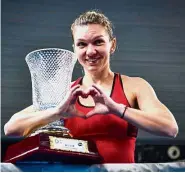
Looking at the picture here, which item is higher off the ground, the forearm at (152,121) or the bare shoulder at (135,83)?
the bare shoulder at (135,83)

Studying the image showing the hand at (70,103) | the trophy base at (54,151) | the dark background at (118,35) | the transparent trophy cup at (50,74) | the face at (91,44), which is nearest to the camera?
the trophy base at (54,151)

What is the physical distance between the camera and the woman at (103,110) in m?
0.97

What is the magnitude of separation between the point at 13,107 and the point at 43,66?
2387mm

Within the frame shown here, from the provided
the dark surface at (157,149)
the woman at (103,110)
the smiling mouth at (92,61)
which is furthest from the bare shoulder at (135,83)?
the dark surface at (157,149)

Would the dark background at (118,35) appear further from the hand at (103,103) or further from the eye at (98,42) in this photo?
the hand at (103,103)

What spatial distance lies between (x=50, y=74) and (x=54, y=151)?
13.0 inches

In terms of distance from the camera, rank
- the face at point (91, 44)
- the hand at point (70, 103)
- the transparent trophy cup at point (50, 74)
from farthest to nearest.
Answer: the face at point (91, 44), the transparent trophy cup at point (50, 74), the hand at point (70, 103)

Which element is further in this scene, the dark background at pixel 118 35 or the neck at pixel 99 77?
the dark background at pixel 118 35

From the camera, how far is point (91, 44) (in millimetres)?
1209

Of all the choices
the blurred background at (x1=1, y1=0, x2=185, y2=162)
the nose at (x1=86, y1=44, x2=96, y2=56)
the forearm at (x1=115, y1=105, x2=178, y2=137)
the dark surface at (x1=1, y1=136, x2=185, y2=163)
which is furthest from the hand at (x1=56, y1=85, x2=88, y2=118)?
the dark surface at (x1=1, y1=136, x2=185, y2=163)

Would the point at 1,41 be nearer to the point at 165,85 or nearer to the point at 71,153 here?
the point at 165,85

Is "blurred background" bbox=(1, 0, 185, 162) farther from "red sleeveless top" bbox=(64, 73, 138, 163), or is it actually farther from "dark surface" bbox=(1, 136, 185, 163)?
"red sleeveless top" bbox=(64, 73, 138, 163)

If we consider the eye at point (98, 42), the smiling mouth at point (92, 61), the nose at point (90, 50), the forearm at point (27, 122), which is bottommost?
the forearm at point (27, 122)

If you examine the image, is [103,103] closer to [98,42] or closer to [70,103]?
[70,103]
